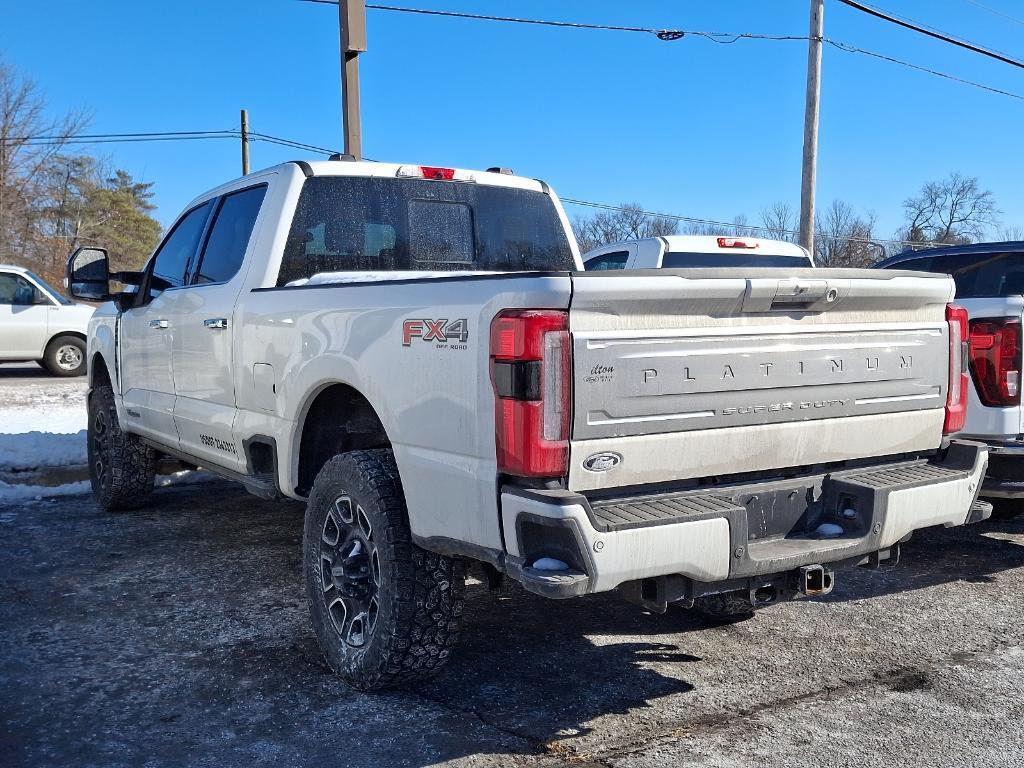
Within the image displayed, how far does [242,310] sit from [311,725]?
203 cm

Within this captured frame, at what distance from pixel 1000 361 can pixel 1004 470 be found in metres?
0.53

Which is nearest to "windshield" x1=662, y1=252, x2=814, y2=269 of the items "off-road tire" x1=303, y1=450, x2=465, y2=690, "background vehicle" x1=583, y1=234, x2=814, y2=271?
"background vehicle" x1=583, y1=234, x2=814, y2=271

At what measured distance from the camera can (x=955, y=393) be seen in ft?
12.5

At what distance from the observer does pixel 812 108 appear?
15.9m

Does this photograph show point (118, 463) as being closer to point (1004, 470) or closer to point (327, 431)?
point (327, 431)

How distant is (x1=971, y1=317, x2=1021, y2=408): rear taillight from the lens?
4762mm

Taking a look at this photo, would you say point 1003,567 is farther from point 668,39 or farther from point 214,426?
point 668,39

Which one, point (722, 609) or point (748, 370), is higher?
point (748, 370)

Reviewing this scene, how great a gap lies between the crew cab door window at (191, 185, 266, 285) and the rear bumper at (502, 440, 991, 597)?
2.68m

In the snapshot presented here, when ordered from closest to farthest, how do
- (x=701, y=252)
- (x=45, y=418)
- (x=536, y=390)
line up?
1. (x=536, y=390)
2. (x=701, y=252)
3. (x=45, y=418)

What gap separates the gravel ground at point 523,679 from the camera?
3.17 meters

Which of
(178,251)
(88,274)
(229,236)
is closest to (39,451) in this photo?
(88,274)

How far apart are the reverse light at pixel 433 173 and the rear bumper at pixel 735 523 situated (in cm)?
269

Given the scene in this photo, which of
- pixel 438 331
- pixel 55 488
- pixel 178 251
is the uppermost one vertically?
pixel 178 251
